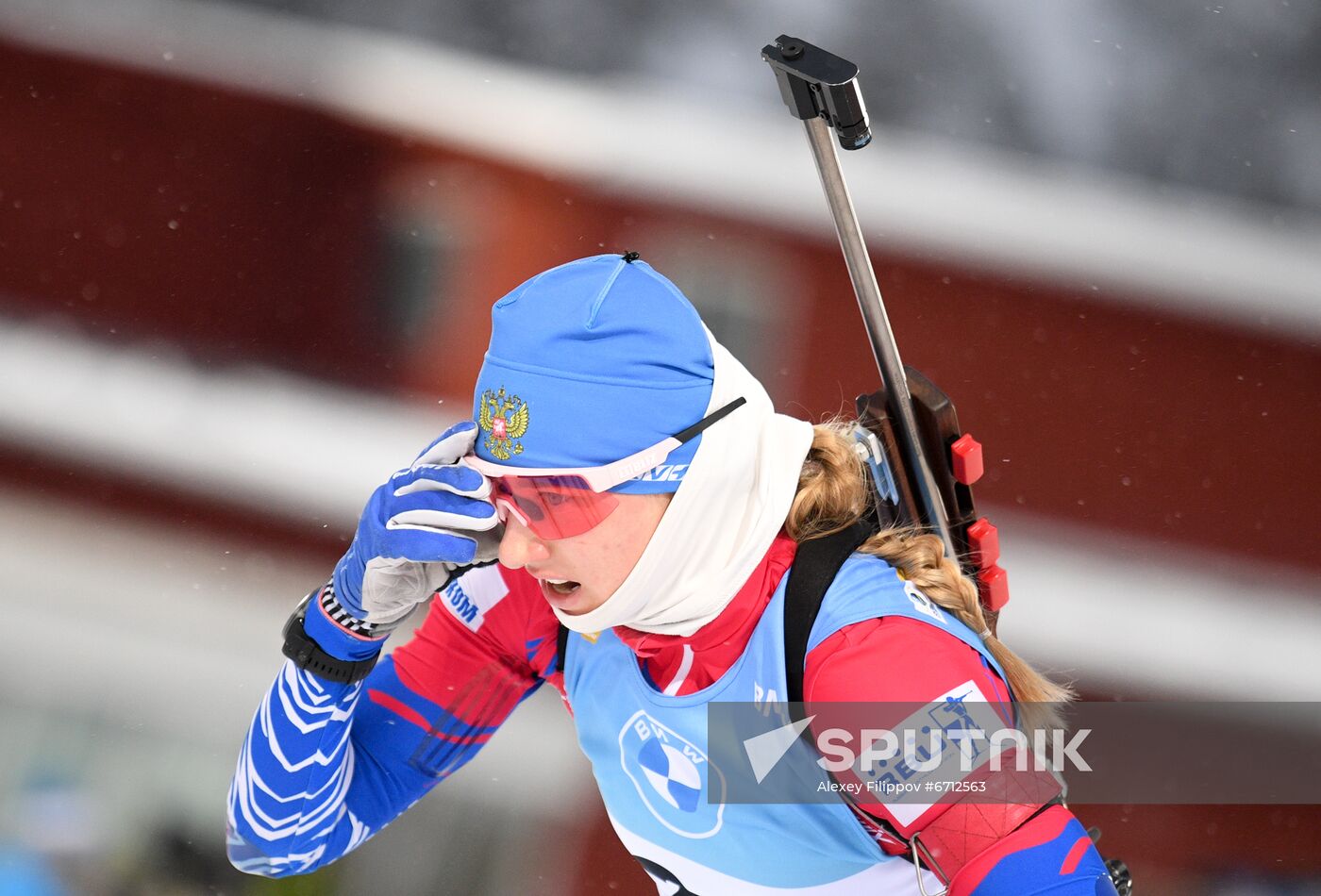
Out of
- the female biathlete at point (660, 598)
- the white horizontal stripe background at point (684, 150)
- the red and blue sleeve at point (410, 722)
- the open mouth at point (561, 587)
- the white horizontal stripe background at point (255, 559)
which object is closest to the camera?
the female biathlete at point (660, 598)

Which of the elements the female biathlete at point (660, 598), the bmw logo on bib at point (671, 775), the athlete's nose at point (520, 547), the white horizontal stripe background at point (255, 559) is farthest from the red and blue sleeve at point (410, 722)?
the white horizontal stripe background at point (255, 559)

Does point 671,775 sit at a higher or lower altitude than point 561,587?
lower

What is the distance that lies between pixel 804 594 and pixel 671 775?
309mm

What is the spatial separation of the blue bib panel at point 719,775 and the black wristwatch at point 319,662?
0.90 ft

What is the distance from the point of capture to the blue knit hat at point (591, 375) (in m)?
1.26

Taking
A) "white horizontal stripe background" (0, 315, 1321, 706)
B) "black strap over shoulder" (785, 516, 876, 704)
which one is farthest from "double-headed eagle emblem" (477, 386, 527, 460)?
"white horizontal stripe background" (0, 315, 1321, 706)

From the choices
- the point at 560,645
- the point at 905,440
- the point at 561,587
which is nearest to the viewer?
the point at 561,587

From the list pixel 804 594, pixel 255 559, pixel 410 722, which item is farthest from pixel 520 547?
pixel 255 559

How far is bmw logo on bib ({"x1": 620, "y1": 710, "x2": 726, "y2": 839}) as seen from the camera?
4.73 ft

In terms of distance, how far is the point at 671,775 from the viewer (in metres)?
1.47

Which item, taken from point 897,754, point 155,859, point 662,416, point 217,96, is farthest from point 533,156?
point 897,754

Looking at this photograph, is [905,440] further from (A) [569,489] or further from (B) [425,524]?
(B) [425,524]

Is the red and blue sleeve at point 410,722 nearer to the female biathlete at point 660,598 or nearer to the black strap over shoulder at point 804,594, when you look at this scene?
the female biathlete at point 660,598

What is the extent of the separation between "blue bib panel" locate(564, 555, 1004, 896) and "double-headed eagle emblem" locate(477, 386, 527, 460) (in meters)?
0.33
